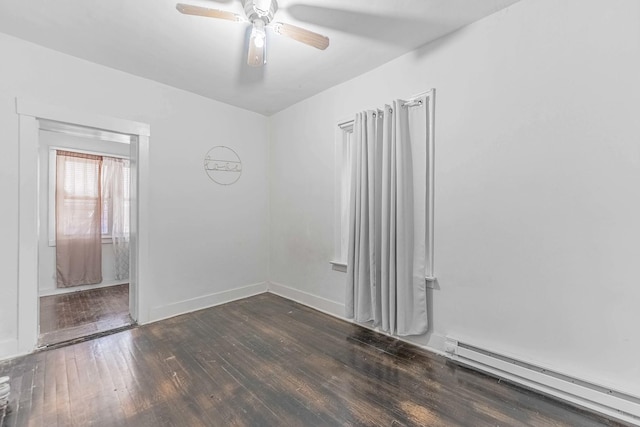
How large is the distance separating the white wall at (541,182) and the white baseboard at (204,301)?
2.36 meters

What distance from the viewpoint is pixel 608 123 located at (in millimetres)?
1608

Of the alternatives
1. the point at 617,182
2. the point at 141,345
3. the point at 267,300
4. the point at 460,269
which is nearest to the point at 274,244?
the point at 267,300

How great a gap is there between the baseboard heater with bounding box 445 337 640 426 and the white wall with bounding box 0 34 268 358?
2.67 metres

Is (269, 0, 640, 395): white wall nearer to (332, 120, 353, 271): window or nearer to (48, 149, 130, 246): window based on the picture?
(332, 120, 353, 271): window

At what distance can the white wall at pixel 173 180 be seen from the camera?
7.40ft

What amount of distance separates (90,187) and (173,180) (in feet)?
7.13

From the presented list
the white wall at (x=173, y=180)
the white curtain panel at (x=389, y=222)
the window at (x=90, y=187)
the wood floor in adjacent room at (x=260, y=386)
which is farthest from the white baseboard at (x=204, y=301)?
the window at (x=90, y=187)

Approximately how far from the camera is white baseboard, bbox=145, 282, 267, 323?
3.03m

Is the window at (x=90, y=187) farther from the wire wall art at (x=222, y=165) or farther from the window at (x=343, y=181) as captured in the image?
the window at (x=343, y=181)

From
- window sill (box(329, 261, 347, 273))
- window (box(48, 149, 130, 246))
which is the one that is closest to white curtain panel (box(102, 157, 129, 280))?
window (box(48, 149, 130, 246))

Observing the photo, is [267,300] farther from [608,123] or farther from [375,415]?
[608,123]

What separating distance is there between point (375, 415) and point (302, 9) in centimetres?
261

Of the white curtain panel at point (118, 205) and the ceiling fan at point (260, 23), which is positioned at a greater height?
the ceiling fan at point (260, 23)

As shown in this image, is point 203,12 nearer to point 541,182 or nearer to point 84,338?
point 541,182
